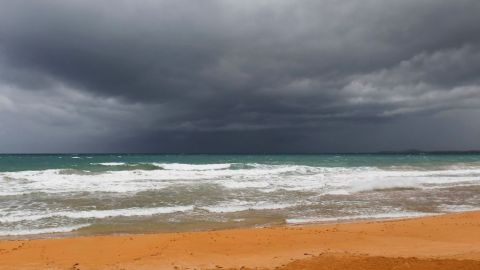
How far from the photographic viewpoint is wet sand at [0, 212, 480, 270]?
6.80 meters

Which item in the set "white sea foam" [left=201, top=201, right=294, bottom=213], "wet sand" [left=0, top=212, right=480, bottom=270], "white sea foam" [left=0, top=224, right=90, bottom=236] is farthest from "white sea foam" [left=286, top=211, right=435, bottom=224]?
"white sea foam" [left=0, top=224, right=90, bottom=236]

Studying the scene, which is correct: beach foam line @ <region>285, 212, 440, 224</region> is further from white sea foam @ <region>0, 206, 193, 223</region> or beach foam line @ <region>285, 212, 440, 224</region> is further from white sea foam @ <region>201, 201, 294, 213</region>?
white sea foam @ <region>0, 206, 193, 223</region>

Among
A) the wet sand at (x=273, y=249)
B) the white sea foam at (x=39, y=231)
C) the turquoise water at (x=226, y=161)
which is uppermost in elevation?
the turquoise water at (x=226, y=161)

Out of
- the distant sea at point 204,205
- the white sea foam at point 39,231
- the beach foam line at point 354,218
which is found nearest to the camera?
the white sea foam at point 39,231

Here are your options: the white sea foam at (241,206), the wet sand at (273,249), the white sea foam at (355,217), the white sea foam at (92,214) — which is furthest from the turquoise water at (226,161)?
the wet sand at (273,249)

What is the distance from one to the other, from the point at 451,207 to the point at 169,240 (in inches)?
472

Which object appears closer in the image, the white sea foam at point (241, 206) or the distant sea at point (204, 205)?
the distant sea at point (204, 205)

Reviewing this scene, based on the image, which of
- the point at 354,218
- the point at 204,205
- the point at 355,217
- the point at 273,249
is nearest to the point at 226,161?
the point at 204,205

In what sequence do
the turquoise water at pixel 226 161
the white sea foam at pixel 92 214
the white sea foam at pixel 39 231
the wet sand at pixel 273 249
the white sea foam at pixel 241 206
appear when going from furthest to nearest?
the turquoise water at pixel 226 161
the white sea foam at pixel 241 206
the white sea foam at pixel 92 214
the white sea foam at pixel 39 231
the wet sand at pixel 273 249

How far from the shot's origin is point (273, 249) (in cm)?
830

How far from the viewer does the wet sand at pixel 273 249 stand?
6.80 meters

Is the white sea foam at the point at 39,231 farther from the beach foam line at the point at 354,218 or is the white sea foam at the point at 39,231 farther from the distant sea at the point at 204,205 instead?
the beach foam line at the point at 354,218

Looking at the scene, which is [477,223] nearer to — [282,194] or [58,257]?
[282,194]

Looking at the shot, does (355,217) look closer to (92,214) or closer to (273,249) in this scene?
(273,249)
